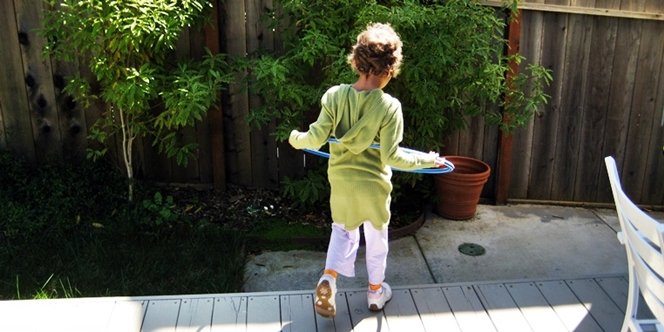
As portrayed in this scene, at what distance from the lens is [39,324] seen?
2.81 metres

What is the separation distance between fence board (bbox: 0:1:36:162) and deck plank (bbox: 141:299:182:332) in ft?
7.53

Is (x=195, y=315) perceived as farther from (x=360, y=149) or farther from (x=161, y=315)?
(x=360, y=149)

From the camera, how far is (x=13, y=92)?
14.5ft

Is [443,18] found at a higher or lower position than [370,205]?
higher

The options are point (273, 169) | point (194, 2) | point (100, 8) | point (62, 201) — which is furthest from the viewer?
point (273, 169)

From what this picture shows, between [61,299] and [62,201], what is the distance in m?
1.31

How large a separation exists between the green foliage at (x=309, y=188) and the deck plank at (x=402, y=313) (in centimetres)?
130

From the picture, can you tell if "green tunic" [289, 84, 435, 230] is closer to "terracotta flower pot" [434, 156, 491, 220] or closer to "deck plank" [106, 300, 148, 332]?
"deck plank" [106, 300, 148, 332]

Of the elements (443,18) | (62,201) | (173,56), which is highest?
(443,18)

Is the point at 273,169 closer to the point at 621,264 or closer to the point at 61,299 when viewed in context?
the point at 61,299

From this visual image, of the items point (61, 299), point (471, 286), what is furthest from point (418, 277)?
point (61, 299)

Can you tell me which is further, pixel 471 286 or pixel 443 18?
pixel 443 18

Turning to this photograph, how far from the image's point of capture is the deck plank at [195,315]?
280 centimetres

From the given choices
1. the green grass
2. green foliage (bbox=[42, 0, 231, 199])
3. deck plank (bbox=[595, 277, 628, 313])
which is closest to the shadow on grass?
the green grass
